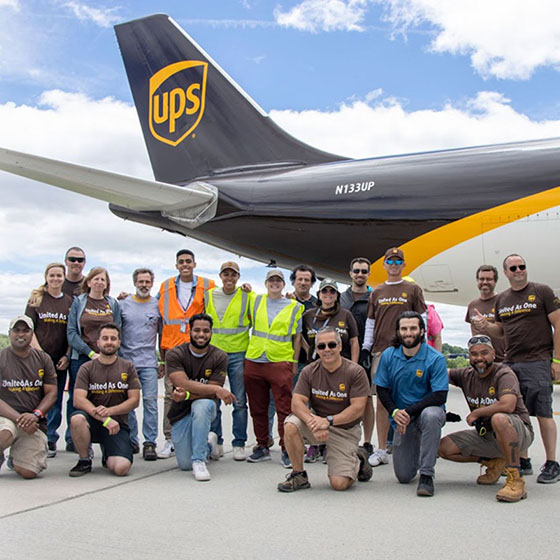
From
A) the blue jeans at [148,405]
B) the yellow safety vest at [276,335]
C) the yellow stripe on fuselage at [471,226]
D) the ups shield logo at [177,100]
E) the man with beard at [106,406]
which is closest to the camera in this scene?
the man with beard at [106,406]

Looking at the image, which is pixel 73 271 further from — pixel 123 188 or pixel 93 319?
pixel 123 188

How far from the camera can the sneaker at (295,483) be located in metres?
4.40

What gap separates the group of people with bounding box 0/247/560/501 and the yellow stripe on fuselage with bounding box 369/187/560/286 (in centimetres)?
359

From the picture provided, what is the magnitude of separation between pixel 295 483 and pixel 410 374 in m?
1.19

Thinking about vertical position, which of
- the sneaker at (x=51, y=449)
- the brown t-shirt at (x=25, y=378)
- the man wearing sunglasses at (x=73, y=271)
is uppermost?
the man wearing sunglasses at (x=73, y=271)

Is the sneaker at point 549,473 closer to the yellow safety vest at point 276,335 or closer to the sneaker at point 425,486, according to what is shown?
the sneaker at point 425,486

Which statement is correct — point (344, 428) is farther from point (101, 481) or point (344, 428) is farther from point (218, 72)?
point (218, 72)

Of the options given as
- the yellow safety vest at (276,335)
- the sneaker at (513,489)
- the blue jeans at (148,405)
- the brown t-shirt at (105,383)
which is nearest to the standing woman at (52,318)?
the blue jeans at (148,405)

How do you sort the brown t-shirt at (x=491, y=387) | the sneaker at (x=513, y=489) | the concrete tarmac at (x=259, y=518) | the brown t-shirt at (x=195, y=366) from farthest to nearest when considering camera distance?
the brown t-shirt at (x=195, y=366), the brown t-shirt at (x=491, y=387), the sneaker at (x=513, y=489), the concrete tarmac at (x=259, y=518)

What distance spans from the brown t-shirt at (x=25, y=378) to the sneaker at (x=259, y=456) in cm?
177

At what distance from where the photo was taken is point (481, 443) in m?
4.69

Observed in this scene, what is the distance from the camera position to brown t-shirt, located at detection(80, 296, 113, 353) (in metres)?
5.77

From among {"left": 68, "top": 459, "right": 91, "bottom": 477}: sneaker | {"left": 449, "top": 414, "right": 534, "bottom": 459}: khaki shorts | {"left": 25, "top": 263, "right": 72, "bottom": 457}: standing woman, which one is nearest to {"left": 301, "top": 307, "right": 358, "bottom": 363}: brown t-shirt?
{"left": 449, "top": 414, "right": 534, "bottom": 459}: khaki shorts

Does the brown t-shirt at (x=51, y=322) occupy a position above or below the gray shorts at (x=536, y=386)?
above
